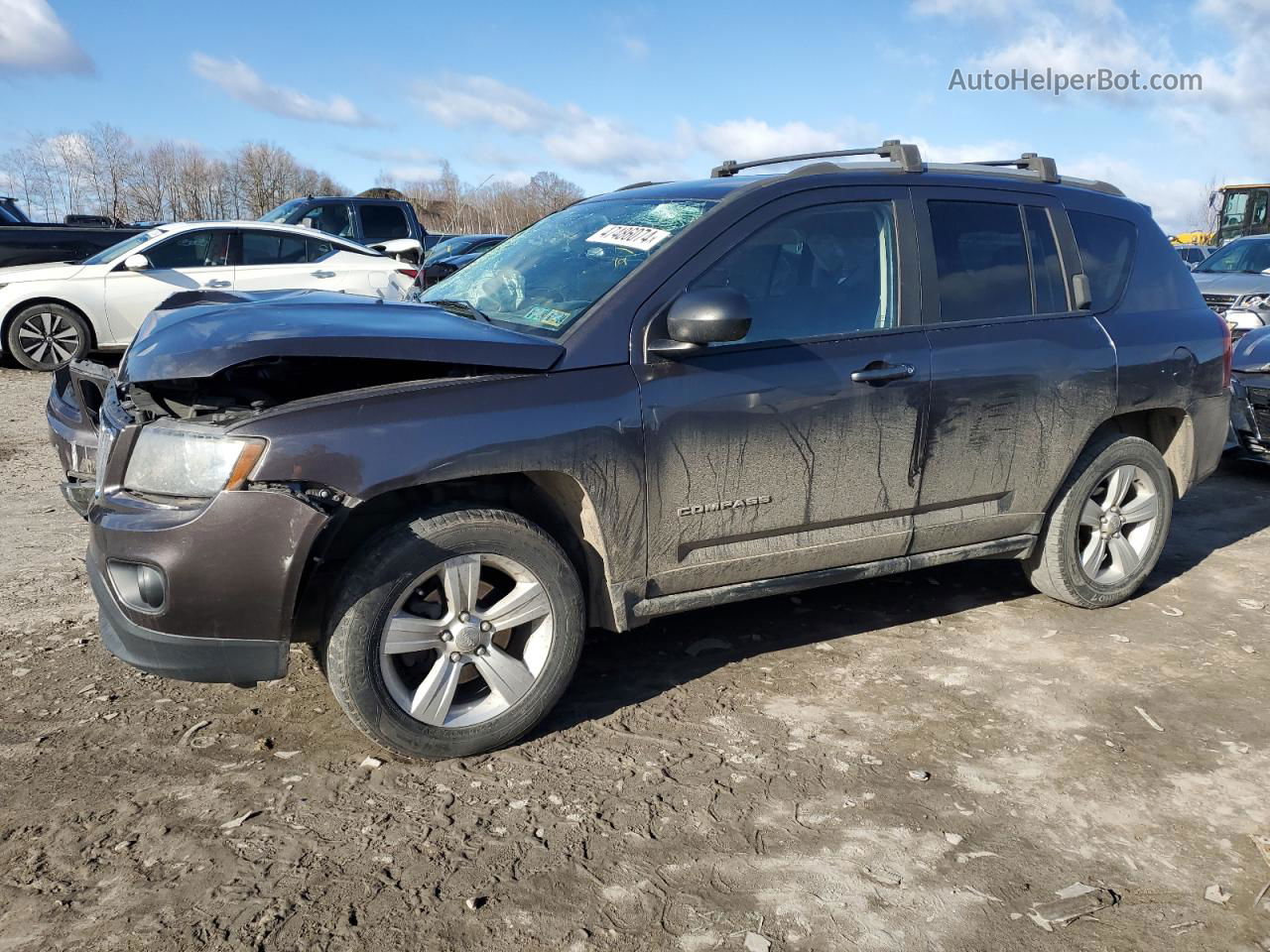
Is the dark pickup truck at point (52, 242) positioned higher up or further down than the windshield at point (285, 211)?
further down

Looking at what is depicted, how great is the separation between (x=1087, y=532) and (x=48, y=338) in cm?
1022

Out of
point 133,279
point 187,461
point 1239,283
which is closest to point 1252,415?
point 1239,283

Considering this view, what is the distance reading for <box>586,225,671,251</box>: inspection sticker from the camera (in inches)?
147

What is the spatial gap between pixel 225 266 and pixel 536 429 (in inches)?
340

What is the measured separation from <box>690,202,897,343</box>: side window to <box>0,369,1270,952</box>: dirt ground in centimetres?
134

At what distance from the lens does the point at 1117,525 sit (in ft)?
15.8

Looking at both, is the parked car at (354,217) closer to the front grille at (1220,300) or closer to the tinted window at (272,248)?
the tinted window at (272,248)

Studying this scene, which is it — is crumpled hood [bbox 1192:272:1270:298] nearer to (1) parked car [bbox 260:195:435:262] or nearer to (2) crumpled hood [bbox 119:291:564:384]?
(1) parked car [bbox 260:195:435:262]

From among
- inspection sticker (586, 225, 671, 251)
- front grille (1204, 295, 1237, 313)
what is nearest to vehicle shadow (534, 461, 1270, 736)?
inspection sticker (586, 225, 671, 251)

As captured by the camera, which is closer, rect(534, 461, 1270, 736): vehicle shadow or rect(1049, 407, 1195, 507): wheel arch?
rect(534, 461, 1270, 736): vehicle shadow

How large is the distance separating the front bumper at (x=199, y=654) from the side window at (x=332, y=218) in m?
11.6

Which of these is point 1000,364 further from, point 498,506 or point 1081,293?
point 498,506

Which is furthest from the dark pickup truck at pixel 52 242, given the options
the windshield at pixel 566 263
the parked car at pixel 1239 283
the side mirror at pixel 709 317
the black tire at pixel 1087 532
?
the parked car at pixel 1239 283

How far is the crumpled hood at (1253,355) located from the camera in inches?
284
